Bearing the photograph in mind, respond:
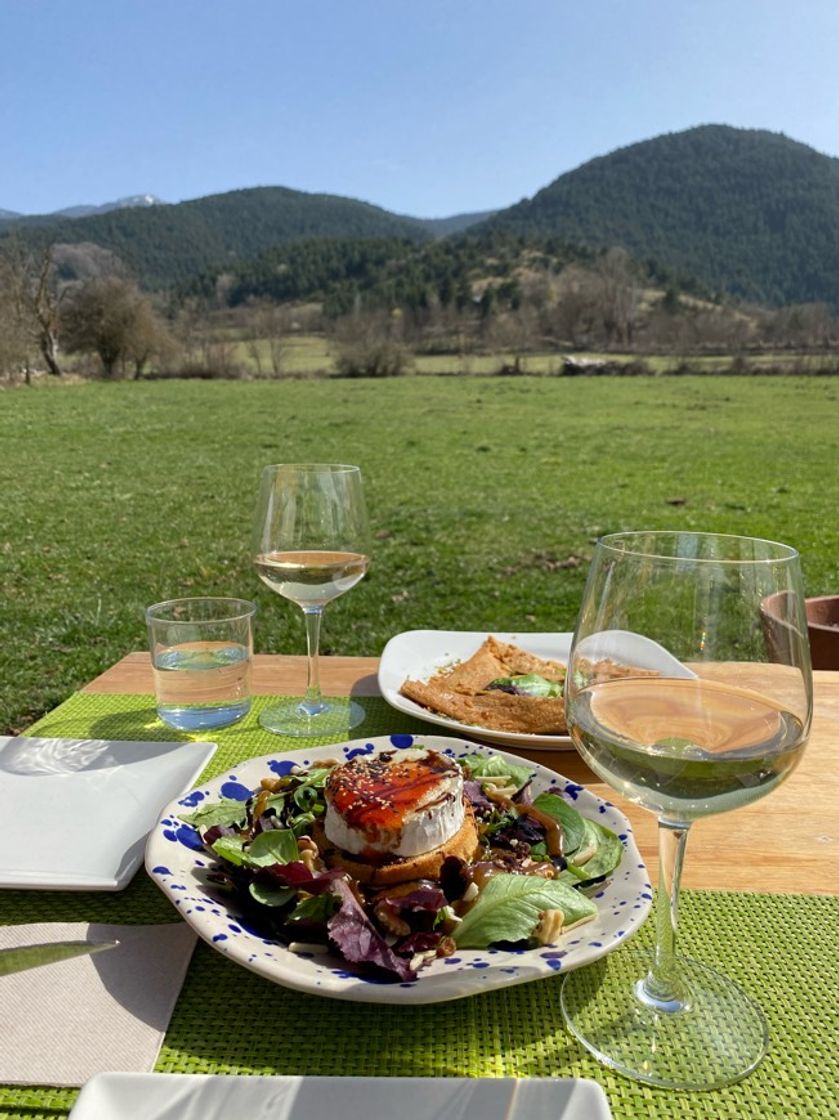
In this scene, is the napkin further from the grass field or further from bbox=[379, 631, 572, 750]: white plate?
the grass field

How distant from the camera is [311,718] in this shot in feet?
5.73

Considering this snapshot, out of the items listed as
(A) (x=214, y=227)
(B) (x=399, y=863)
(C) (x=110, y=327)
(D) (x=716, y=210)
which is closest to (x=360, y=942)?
(B) (x=399, y=863)

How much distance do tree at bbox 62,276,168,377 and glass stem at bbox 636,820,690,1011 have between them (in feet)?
157

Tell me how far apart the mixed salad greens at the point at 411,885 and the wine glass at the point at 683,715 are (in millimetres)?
114

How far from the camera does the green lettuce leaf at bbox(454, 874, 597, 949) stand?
3.07 feet

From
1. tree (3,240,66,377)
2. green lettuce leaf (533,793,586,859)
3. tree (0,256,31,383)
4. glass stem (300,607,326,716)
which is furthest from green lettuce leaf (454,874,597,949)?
tree (3,240,66,377)

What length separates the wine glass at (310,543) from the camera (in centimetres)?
171

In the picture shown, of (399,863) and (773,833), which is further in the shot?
(773,833)

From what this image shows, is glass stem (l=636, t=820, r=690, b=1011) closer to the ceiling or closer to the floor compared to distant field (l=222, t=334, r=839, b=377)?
closer to the ceiling

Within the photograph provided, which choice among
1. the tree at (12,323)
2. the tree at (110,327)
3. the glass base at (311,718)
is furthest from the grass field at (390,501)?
the tree at (110,327)

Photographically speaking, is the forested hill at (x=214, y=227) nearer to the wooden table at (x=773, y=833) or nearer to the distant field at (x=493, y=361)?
the distant field at (x=493, y=361)

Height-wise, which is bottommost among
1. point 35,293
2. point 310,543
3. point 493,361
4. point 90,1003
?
point 493,361

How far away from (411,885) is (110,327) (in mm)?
48064

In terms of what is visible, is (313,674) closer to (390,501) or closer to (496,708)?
(496,708)
